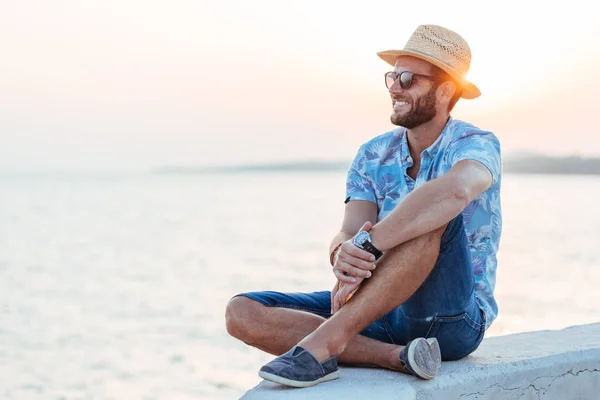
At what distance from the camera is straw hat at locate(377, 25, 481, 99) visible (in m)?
3.55

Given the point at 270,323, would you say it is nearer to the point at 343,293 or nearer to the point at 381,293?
the point at 343,293

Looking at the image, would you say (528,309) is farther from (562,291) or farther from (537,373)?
(537,373)

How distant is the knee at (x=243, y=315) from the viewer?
3305mm

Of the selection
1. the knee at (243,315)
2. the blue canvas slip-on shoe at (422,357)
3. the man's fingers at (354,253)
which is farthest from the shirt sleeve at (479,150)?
the knee at (243,315)

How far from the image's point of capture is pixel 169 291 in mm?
11336

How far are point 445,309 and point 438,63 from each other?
103 centimetres

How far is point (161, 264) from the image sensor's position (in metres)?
14.3

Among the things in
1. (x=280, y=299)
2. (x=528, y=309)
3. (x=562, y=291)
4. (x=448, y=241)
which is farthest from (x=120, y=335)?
(x=448, y=241)

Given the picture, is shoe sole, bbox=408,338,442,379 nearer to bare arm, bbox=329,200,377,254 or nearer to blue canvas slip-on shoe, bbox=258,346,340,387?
blue canvas slip-on shoe, bbox=258,346,340,387

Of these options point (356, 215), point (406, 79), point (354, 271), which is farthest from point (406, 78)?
point (354, 271)

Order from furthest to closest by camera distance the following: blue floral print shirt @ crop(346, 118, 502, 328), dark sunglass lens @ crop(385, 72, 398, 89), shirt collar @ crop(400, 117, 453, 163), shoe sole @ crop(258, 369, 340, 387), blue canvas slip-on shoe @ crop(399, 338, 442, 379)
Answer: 1. dark sunglass lens @ crop(385, 72, 398, 89)
2. shirt collar @ crop(400, 117, 453, 163)
3. blue floral print shirt @ crop(346, 118, 502, 328)
4. blue canvas slip-on shoe @ crop(399, 338, 442, 379)
5. shoe sole @ crop(258, 369, 340, 387)

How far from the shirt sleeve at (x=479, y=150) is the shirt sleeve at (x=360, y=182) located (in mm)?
454

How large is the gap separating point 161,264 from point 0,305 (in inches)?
153

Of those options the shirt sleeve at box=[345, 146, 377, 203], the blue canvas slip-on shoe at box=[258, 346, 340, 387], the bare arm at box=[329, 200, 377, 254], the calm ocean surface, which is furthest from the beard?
the calm ocean surface
